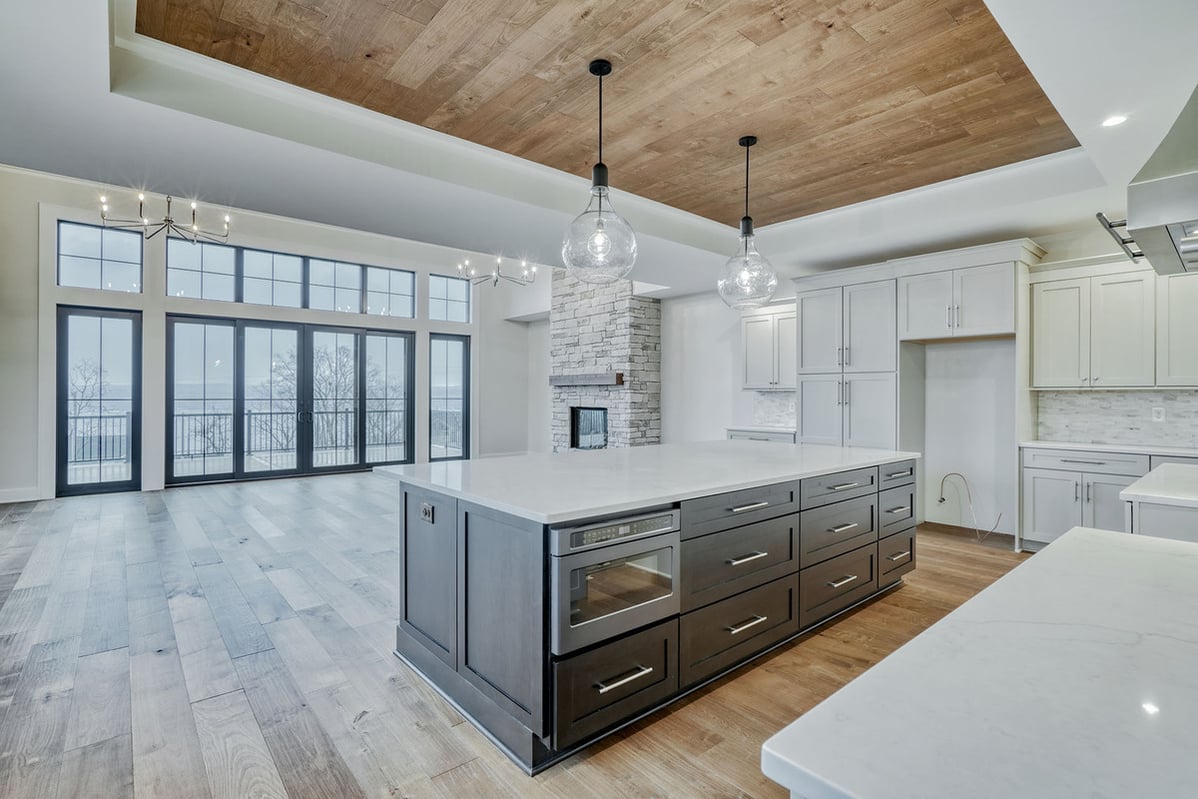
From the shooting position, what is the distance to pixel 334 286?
8.52m

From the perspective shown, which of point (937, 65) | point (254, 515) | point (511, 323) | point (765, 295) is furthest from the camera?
point (511, 323)

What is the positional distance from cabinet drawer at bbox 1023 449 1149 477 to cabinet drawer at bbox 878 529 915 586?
148 centimetres

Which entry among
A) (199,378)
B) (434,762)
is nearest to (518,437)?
(199,378)

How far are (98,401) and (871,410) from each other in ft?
27.0

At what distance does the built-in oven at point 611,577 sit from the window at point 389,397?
752cm

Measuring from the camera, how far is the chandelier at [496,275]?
7281mm

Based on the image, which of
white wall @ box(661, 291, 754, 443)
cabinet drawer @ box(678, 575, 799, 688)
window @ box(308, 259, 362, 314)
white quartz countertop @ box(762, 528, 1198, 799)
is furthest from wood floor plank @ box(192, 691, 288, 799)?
window @ box(308, 259, 362, 314)

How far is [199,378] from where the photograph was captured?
24.7 feet

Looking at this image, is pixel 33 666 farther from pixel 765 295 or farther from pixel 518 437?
pixel 518 437

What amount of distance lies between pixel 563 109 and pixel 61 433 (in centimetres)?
690

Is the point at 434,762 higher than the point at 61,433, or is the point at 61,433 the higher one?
the point at 61,433

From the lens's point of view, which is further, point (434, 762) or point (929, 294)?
point (929, 294)

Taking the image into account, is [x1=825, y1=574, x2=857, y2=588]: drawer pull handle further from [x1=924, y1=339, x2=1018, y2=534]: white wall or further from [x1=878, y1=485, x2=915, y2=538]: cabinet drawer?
[x1=924, y1=339, x2=1018, y2=534]: white wall

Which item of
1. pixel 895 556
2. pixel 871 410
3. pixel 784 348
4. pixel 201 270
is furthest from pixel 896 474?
pixel 201 270
